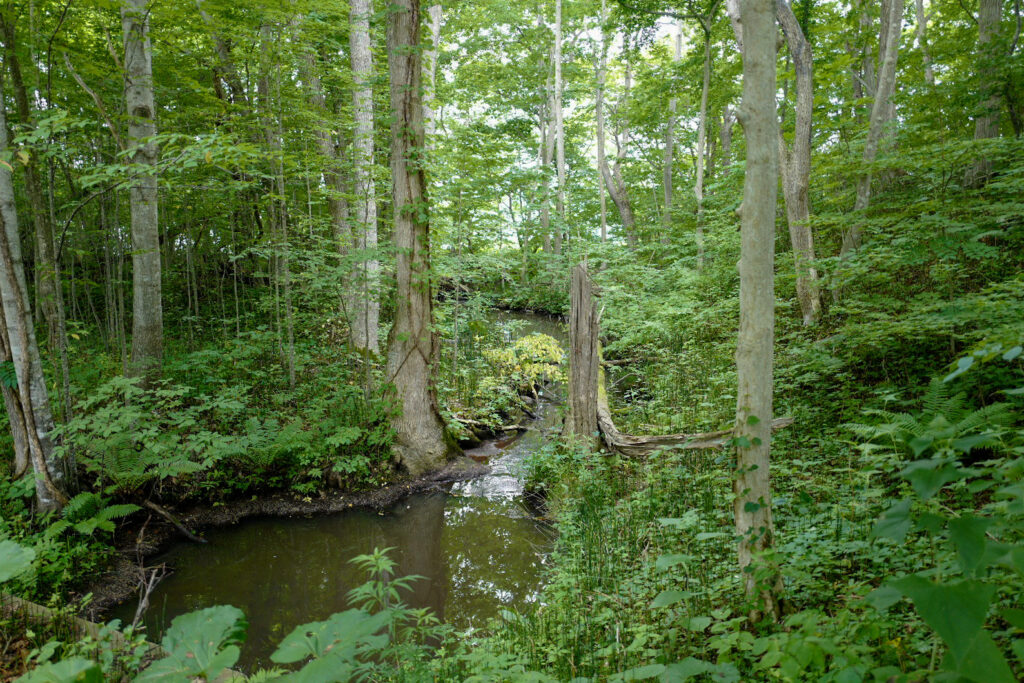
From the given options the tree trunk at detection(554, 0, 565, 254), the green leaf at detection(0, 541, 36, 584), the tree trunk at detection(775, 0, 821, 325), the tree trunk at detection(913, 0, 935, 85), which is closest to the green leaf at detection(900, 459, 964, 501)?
the green leaf at detection(0, 541, 36, 584)

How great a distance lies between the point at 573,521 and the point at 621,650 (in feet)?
5.73

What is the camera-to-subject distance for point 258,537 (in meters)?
5.05

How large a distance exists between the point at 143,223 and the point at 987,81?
1038cm

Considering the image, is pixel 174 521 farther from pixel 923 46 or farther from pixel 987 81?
pixel 923 46

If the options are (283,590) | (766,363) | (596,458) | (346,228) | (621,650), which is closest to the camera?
(766,363)

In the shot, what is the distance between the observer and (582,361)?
5695 mm

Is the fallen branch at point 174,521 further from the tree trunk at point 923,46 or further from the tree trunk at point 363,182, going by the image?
the tree trunk at point 923,46

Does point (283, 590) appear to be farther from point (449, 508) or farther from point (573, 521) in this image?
point (573, 521)

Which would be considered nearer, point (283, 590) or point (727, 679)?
point (727, 679)

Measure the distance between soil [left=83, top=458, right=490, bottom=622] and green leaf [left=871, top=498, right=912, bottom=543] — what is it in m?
4.80

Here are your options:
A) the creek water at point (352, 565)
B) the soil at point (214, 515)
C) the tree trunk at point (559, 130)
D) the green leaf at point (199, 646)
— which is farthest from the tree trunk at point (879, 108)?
the tree trunk at point (559, 130)

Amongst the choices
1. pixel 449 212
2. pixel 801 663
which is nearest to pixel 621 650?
pixel 801 663

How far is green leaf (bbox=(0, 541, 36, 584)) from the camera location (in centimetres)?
148

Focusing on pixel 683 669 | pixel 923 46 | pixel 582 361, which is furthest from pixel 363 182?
pixel 923 46
